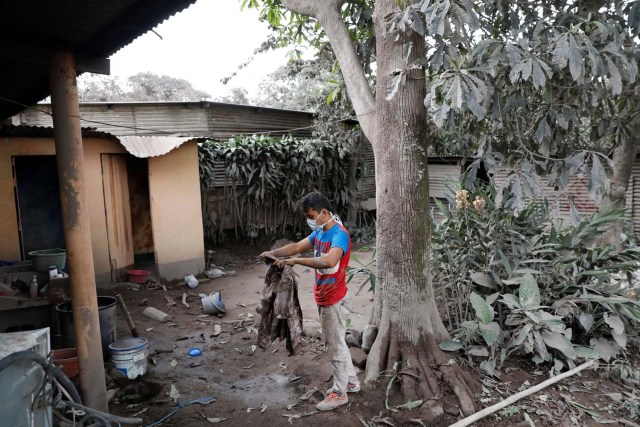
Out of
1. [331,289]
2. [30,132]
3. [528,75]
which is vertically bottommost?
[331,289]

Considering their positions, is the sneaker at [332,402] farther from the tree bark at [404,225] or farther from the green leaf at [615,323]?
the green leaf at [615,323]

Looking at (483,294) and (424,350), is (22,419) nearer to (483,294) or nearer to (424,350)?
(424,350)

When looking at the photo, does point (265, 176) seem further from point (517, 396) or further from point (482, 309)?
point (517, 396)

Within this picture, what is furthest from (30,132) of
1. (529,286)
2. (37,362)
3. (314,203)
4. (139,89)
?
(139,89)

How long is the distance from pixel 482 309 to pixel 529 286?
54cm

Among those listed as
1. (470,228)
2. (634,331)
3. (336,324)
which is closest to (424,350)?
(336,324)

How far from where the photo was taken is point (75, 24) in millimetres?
3340

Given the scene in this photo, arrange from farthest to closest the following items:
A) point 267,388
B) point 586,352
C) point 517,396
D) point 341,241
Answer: point 586,352
point 267,388
point 517,396
point 341,241

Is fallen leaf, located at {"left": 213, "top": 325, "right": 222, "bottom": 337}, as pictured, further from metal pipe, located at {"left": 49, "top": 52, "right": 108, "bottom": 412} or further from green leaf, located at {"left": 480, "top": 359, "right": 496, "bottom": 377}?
green leaf, located at {"left": 480, "top": 359, "right": 496, "bottom": 377}

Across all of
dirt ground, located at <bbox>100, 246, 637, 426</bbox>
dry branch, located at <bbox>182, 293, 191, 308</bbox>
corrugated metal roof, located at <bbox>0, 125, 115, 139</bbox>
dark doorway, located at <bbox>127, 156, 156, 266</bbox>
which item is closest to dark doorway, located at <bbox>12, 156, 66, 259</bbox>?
corrugated metal roof, located at <bbox>0, 125, 115, 139</bbox>

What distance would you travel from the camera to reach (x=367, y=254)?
1077cm

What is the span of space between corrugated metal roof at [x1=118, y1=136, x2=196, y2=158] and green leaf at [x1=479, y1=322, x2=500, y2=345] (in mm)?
5664

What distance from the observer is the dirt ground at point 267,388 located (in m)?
3.61

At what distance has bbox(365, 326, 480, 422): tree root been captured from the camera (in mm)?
3637
